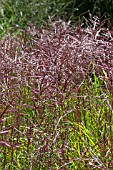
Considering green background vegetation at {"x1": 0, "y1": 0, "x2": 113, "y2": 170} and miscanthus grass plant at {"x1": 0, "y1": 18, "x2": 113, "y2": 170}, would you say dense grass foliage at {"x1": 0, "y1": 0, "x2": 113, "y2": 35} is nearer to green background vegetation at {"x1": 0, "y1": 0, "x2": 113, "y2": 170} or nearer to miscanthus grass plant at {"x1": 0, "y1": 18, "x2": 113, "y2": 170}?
green background vegetation at {"x1": 0, "y1": 0, "x2": 113, "y2": 170}

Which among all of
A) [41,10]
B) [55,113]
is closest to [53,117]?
[55,113]

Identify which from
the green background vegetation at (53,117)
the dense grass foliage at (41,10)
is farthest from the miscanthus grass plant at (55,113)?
the dense grass foliage at (41,10)

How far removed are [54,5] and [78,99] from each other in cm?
416

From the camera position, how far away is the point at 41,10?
724 centimetres

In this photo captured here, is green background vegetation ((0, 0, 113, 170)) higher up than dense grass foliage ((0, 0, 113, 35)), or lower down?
lower down

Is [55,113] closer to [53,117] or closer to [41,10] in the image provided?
[53,117]

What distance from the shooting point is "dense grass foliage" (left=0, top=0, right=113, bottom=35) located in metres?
6.87

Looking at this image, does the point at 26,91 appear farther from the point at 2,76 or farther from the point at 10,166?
the point at 10,166

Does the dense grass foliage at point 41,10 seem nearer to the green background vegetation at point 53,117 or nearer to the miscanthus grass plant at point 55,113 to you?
the green background vegetation at point 53,117

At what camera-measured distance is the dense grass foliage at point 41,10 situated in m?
6.87

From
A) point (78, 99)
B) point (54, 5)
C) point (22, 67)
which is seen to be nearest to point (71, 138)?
point (78, 99)

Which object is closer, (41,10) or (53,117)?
(53,117)

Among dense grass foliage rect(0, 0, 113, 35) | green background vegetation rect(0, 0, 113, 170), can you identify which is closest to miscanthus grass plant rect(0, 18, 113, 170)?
green background vegetation rect(0, 0, 113, 170)

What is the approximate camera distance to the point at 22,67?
10.5 feet
